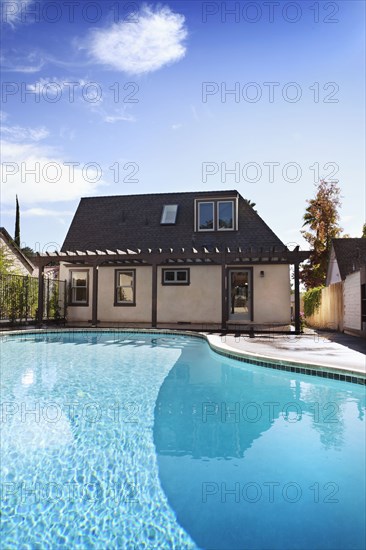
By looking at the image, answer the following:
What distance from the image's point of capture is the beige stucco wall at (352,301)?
12.1m

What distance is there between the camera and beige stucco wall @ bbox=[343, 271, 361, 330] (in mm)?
12133

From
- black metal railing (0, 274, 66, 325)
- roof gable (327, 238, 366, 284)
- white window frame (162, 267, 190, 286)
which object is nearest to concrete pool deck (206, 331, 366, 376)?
white window frame (162, 267, 190, 286)

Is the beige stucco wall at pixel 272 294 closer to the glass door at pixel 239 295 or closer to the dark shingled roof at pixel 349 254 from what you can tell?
the glass door at pixel 239 295

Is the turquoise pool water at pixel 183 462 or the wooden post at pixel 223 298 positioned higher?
the wooden post at pixel 223 298

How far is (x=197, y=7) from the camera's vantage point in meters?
8.55

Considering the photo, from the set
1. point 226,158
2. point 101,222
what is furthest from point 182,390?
point 101,222

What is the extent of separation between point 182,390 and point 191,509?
3341 millimetres

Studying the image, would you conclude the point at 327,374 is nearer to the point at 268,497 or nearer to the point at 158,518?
the point at 268,497

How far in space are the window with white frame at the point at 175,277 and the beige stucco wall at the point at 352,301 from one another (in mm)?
6299

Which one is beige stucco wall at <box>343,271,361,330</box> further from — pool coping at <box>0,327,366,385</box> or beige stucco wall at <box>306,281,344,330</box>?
pool coping at <box>0,327,366,385</box>

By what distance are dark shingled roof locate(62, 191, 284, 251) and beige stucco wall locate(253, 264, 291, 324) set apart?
1121 millimetres

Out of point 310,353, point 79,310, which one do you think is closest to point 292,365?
point 310,353

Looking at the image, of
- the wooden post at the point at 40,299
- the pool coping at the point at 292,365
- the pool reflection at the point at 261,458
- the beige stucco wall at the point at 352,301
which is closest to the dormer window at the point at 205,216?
the beige stucco wall at the point at 352,301

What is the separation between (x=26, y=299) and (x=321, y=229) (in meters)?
21.3
